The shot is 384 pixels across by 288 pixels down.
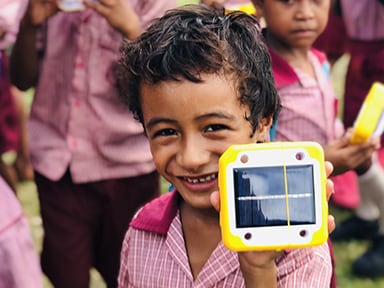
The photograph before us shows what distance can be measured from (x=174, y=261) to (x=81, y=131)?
3.29 feet

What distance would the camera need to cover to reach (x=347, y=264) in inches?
142

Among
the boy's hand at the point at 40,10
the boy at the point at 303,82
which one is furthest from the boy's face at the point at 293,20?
the boy's hand at the point at 40,10

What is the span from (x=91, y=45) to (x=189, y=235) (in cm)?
99

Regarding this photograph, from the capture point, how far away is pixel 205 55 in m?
1.59

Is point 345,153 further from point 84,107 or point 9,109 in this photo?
point 9,109

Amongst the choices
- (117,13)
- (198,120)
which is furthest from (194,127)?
(117,13)

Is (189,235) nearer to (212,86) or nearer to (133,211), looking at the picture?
(212,86)

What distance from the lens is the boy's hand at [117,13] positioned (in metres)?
2.44

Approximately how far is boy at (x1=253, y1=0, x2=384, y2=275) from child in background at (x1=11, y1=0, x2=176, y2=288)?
35cm

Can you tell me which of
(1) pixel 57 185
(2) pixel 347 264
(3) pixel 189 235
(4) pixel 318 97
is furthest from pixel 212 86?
(2) pixel 347 264

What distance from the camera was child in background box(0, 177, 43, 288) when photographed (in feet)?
6.40

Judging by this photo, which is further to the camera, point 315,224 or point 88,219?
point 88,219

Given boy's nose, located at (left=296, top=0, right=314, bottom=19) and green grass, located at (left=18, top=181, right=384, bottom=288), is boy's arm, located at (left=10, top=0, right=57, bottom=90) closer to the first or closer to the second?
boy's nose, located at (left=296, top=0, right=314, bottom=19)

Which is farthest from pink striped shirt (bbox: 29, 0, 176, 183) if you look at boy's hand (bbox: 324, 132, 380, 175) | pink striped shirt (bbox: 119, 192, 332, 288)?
pink striped shirt (bbox: 119, 192, 332, 288)
